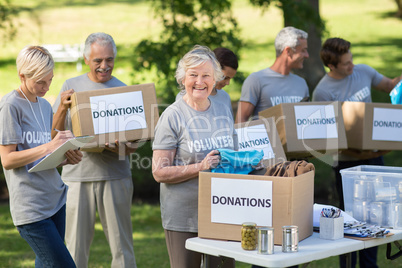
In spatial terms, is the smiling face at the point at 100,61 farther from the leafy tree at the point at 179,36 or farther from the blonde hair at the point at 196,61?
the leafy tree at the point at 179,36

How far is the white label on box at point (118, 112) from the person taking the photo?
3654 mm

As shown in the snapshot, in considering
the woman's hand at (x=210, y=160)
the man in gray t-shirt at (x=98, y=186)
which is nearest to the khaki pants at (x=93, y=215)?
the man in gray t-shirt at (x=98, y=186)

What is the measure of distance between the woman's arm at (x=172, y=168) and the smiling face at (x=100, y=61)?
1064 millimetres

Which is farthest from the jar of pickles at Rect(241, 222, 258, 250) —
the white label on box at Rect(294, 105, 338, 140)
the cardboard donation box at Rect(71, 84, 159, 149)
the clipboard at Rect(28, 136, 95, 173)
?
the white label on box at Rect(294, 105, 338, 140)

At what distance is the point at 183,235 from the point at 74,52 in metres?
11.1

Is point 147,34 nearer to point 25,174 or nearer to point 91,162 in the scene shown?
point 91,162

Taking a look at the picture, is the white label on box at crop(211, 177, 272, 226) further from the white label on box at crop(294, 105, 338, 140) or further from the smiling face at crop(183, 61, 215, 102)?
the white label on box at crop(294, 105, 338, 140)

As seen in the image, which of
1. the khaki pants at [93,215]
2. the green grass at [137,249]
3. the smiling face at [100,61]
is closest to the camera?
the smiling face at [100,61]

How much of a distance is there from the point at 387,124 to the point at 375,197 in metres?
1.25

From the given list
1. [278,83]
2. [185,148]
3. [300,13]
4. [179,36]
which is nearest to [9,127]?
[185,148]

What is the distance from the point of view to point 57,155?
3049mm

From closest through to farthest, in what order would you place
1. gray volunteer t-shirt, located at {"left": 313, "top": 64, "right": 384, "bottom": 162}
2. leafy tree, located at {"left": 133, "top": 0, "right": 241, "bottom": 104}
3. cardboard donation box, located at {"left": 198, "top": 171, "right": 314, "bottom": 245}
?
1. cardboard donation box, located at {"left": 198, "top": 171, "right": 314, "bottom": 245}
2. gray volunteer t-shirt, located at {"left": 313, "top": 64, "right": 384, "bottom": 162}
3. leafy tree, located at {"left": 133, "top": 0, "right": 241, "bottom": 104}

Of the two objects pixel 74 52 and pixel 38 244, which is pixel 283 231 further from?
pixel 74 52

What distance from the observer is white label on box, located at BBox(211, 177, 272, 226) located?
9.12ft
